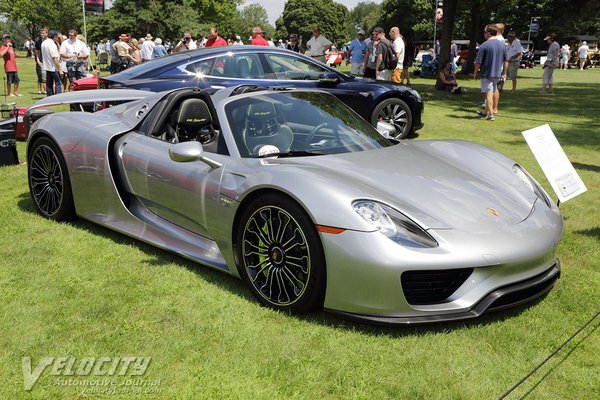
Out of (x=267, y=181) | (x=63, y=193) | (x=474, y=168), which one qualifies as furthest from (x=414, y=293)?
(x=63, y=193)

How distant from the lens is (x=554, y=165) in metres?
5.07

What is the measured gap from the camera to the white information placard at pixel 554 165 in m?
5.02

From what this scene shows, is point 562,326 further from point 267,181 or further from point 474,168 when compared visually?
point 267,181

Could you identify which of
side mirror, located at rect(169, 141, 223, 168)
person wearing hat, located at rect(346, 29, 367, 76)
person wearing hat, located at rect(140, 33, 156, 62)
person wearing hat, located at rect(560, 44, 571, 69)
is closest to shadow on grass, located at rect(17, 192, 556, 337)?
side mirror, located at rect(169, 141, 223, 168)

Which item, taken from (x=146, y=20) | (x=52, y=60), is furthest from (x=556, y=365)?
(x=146, y=20)

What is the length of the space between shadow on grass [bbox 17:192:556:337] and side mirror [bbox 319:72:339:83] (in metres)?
4.57

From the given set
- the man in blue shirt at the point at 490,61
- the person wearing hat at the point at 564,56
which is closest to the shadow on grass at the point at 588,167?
the man in blue shirt at the point at 490,61

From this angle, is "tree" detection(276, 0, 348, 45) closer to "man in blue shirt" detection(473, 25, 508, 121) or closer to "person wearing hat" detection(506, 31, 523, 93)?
"person wearing hat" detection(506, 31, 523, 93)

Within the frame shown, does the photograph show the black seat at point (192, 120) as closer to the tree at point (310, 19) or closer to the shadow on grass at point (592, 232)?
the shadow on grass at point (592, 232)

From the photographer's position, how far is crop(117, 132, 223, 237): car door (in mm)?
→ 3871

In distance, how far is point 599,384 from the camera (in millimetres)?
2771

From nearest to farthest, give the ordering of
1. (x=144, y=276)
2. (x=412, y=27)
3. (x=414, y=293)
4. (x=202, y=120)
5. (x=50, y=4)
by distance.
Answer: (x=414, y=293) < (x=144, y=276) < (x=202, y=120) < (x=50, y=4) < (x=412, y=27)

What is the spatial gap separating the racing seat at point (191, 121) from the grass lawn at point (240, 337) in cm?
92

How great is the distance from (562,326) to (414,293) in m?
0.95
